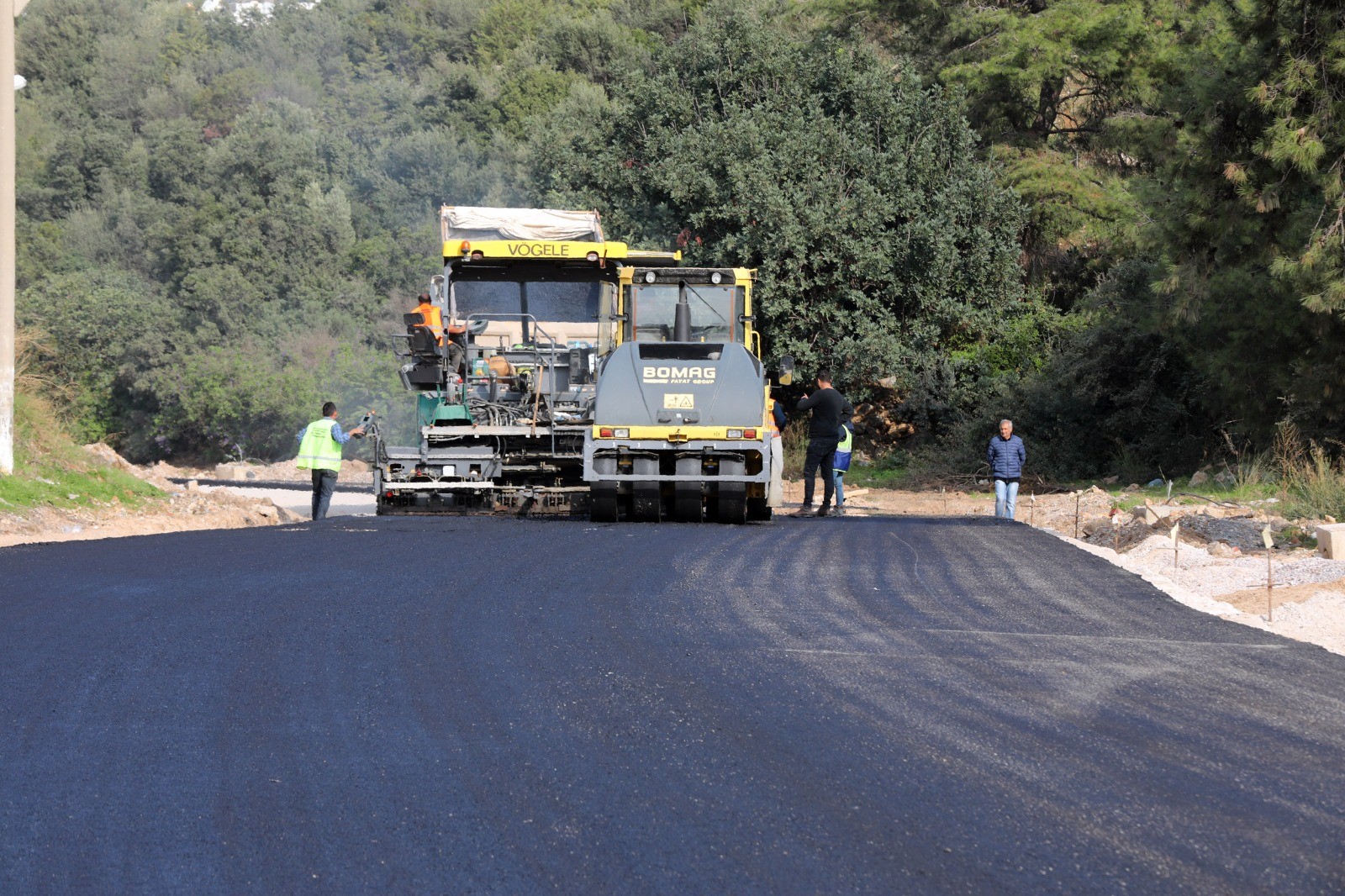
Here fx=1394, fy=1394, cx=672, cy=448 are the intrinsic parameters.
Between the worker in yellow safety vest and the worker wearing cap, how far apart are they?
149 cm

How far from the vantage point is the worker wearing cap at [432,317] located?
1705 cm

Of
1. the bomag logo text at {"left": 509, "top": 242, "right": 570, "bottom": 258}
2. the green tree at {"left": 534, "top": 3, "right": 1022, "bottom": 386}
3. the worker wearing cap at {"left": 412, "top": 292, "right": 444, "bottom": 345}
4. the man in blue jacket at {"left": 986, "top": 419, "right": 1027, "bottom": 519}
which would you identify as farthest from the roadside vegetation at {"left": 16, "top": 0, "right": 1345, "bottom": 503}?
the worker wearing cap at {"left": 412, "top": 292, "right": 444, "bottom": 345}

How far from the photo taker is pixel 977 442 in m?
25.4

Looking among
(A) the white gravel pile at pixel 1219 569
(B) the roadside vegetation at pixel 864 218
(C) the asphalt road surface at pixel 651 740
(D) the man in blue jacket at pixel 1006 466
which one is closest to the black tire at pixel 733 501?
(D) the man in blue jacket at pixel 1006 466

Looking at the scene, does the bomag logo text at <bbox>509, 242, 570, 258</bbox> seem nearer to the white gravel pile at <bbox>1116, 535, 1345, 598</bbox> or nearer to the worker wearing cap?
the worker wearing cap

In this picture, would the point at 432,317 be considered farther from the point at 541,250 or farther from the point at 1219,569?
the point at 1219,569

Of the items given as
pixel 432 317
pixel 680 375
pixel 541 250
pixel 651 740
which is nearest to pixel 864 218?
pixel 541 250

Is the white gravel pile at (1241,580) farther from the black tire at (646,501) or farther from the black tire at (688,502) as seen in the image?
the black tire at (646,501)

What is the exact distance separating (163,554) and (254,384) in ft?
111

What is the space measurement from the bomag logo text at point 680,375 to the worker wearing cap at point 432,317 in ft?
11.1

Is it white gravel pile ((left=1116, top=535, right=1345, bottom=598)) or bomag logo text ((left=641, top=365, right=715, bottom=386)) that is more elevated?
bomag logo text ((left=641, top=365, right=715, bottom=386))

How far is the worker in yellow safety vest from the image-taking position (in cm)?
1686

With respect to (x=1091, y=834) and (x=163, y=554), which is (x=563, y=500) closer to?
(x=163, y=554)

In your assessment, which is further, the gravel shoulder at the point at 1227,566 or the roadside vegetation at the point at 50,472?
the roadside vegetation at the point at 50,472
